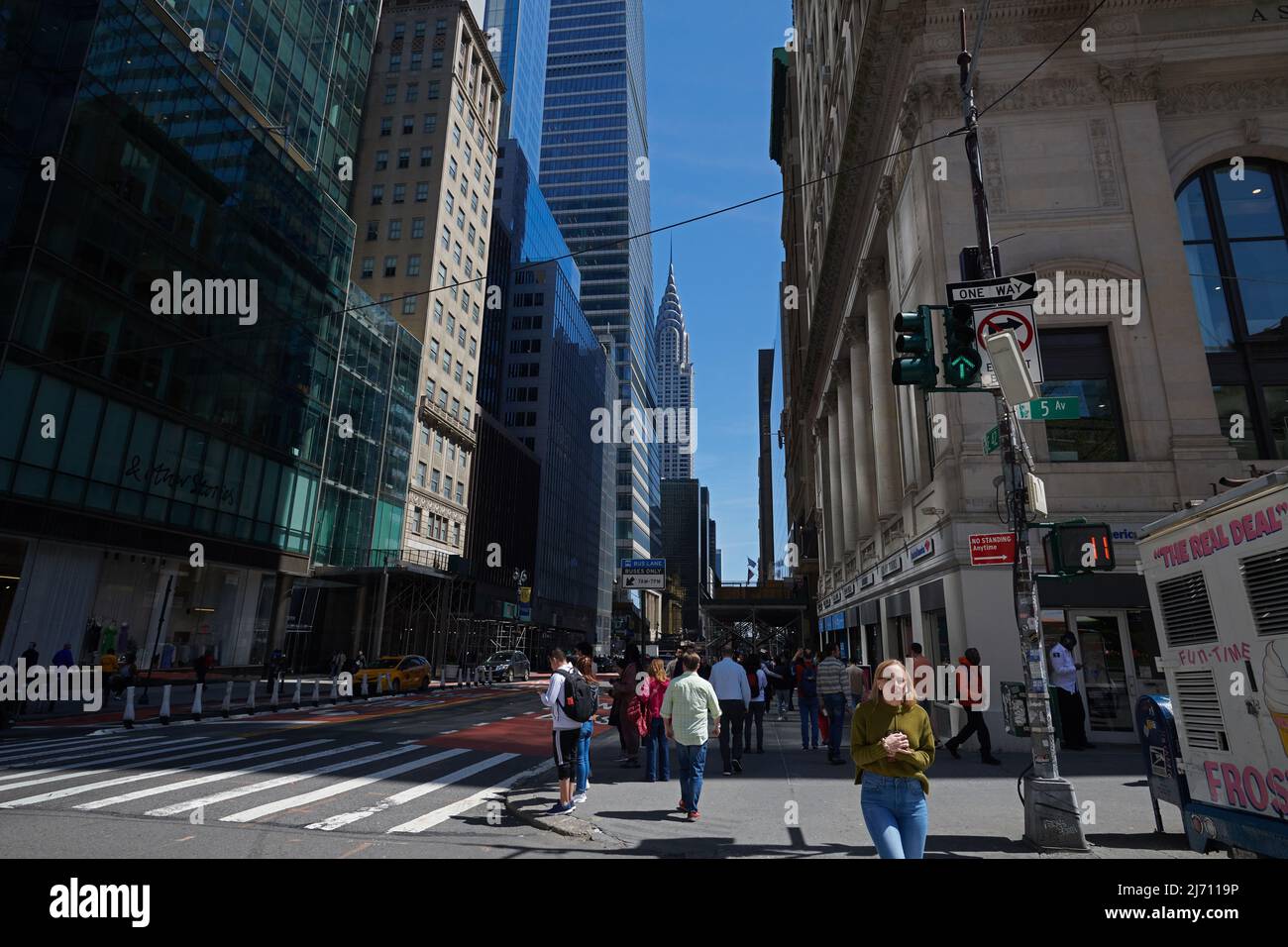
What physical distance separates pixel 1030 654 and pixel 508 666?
141 feet

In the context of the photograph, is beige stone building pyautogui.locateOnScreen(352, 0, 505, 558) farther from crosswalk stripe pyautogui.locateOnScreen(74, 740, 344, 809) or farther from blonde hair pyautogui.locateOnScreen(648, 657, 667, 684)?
blonde hair pyautogui.locateOnScreen(648, 657, 667, 684)

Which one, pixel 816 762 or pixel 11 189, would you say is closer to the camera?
pixel 816 762

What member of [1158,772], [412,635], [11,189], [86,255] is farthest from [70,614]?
[1158,772]

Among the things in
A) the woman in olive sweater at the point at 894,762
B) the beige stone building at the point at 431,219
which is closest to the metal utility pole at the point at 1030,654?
the woman in olive sweater at the point at 894,762

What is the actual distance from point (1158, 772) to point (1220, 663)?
2073 mm

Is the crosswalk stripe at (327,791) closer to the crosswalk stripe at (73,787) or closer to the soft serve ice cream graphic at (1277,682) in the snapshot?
the crosswalk stripe at (73,787)

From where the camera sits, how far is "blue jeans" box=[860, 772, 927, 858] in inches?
179

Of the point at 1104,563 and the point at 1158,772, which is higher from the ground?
the point at 1104,563

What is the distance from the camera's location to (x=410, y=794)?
30.3 ft

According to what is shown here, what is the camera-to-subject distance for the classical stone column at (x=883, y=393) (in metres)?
24.9

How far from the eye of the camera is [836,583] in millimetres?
38781
